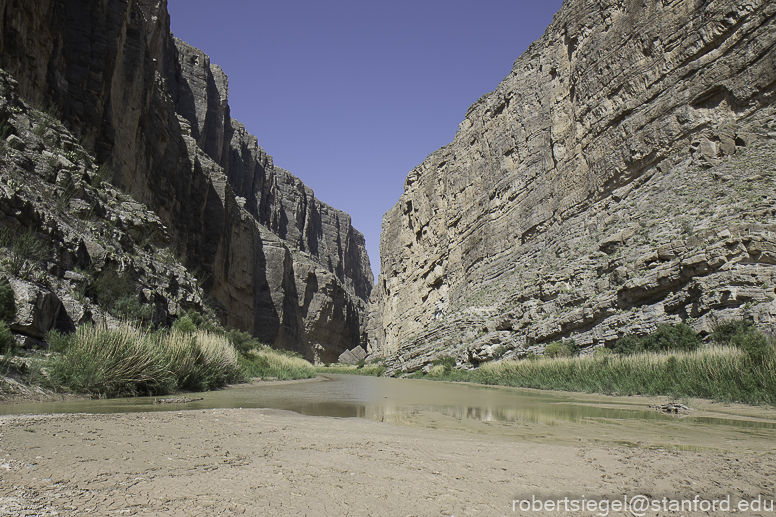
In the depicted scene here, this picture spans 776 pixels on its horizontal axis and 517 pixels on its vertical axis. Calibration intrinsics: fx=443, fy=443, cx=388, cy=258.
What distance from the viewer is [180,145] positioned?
35.2 meters

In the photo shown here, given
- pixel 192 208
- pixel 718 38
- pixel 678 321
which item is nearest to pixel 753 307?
pixel 678 321

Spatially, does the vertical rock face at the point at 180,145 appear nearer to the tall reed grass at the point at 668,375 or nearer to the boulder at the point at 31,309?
the boulder at the point at 31,309

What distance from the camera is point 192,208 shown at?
36.9 m

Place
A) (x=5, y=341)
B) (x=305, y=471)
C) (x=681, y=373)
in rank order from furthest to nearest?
(x=681, y=373) → (x=5, y=341) → (x=305, y=471)


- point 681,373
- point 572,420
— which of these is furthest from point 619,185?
point 572,420

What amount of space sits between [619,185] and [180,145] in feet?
106

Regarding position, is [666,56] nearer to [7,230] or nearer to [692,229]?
[692,229]

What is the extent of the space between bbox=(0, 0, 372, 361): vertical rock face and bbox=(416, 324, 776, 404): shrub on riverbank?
70.4ft

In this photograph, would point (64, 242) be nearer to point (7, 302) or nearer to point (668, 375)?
point (7, 302)

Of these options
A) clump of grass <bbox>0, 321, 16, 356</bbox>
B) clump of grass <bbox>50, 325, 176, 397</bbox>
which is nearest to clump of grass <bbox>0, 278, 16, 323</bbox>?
clump of grass <bbox>0, 321, 16, 356</bbox>

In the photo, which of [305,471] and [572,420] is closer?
[305,471]

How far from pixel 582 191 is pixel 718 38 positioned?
1119 centimetres

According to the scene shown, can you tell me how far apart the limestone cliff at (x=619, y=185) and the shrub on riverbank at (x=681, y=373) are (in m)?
3.43

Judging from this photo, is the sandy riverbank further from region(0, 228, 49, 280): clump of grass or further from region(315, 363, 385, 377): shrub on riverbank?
region(315, 363, 385, 377): shrub on riverbank
